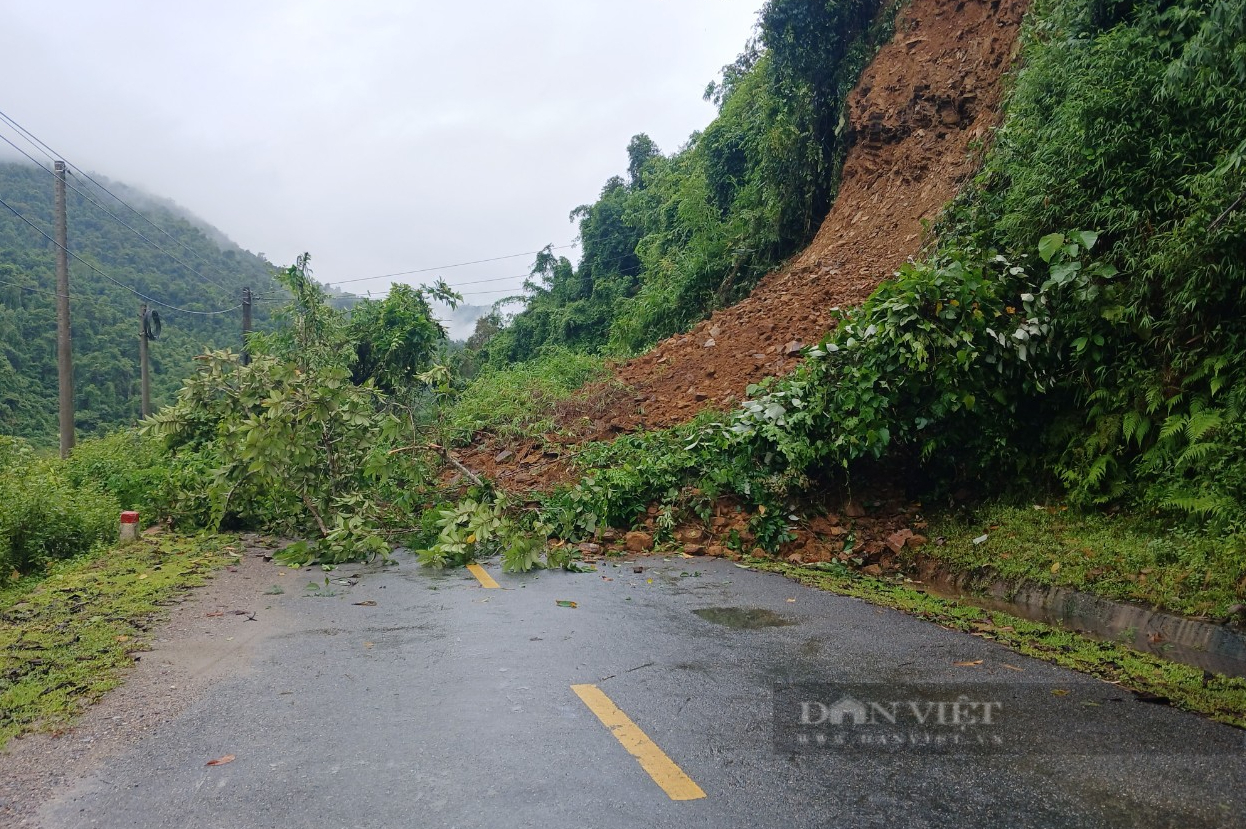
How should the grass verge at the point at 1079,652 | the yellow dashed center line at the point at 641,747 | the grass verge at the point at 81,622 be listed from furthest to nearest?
the grass verge at the point at 81,622, the grass verge at the point at 1079,652, the yellow dashed center line at the point at 641,747

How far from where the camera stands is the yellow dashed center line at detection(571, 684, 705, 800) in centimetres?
337

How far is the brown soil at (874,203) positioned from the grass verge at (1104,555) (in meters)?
4.60

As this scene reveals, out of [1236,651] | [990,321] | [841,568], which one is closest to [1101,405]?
[990,321]

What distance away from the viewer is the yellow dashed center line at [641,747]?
3.37 meters

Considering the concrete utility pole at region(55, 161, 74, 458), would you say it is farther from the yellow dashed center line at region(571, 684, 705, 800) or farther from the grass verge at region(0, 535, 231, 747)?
the yellow dashed center line at region(571, 684, 705, 800)

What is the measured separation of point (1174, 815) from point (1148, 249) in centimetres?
618

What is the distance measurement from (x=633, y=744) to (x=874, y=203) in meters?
16.0

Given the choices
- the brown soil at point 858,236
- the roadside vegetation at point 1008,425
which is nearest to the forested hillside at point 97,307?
the brown soil at point 858,236

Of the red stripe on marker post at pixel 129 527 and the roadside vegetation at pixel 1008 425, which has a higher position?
the roadside vegetation at pixel 1008 425

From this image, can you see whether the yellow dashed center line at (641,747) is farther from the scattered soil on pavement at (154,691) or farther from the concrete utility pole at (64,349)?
the concrete utility pole at (64,349)

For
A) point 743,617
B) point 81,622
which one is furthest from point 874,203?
point 81,622

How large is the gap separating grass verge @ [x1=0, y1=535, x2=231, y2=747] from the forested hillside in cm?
1781

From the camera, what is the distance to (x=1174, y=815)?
10.2 feet

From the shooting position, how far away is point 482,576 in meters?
8.38
